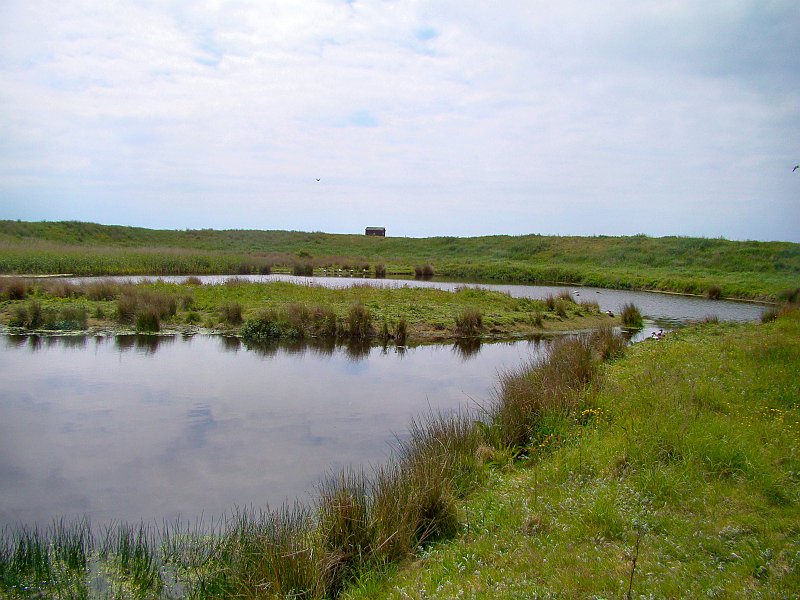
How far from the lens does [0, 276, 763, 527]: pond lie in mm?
7082

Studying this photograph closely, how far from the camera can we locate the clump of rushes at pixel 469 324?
20.1 metres

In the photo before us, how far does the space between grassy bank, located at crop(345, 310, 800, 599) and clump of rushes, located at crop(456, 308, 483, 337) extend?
1102cm

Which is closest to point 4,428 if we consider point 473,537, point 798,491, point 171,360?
point 171,360

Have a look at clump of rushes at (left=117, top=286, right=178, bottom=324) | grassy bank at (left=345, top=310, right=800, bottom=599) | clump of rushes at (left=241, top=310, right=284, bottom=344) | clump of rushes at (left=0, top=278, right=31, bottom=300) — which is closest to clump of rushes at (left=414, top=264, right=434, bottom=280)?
clump of rushes at (left=117, top=286, right=178, bottom=324)

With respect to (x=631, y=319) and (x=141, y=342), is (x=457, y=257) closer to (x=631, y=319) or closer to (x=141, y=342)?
(x=631, y=319)

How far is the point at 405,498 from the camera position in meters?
5.84

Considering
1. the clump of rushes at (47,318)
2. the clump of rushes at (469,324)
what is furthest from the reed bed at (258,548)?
the clump of rushes at (47,318)

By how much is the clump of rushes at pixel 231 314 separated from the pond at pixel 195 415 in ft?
5.43

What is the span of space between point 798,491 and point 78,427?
9726 millimetres

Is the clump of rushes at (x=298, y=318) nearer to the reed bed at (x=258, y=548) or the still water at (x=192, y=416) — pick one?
the still water at (x=192, y=416)

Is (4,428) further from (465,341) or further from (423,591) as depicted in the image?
(465,341)

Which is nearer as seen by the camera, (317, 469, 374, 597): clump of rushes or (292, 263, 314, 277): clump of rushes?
(317, 469, 374, 597): clump of rushes

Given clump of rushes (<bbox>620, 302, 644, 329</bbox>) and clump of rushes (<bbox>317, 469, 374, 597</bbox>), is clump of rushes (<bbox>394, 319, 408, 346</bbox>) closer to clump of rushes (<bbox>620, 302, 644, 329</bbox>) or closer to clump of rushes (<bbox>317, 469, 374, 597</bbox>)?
clump of rushes (<bbox>620, 302, 644, 329</bbox>)

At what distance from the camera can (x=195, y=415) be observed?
10.1 metres
